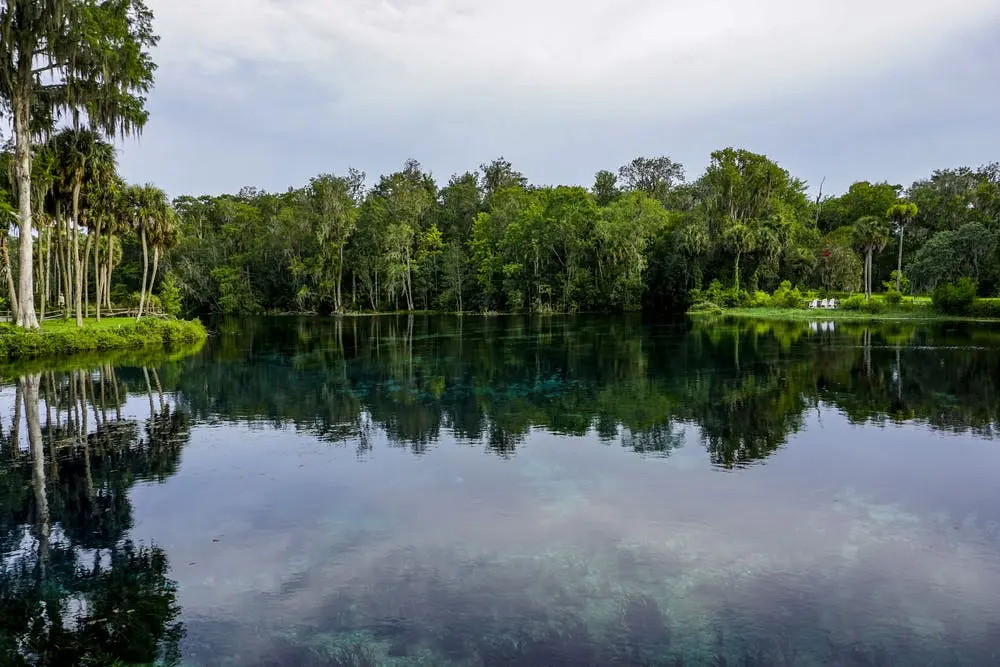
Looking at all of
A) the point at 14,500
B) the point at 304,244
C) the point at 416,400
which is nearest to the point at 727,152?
the point at 304,244

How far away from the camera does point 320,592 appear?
727cm

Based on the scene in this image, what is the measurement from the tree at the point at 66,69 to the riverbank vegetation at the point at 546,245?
10.6 metres

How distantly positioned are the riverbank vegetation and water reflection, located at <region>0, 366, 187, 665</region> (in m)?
30.6

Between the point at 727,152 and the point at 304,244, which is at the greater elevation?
the point at 727,152

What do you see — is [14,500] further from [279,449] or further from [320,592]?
[320,592]

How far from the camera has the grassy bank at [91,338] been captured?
27578 millimetres

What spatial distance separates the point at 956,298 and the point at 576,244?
35214mm

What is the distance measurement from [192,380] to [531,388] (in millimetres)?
12458

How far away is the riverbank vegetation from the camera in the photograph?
186ft

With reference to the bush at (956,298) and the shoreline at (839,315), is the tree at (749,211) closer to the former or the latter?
the shoreline at (839,315)

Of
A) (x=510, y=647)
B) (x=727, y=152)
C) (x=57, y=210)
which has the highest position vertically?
(x=727, y=152)

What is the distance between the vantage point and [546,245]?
71438 mm

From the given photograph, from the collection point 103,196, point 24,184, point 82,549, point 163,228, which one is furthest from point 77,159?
point 82,549

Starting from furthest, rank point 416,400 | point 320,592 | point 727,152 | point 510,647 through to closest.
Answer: point 727,152
point 416,400
point 320,592
point 510,647
